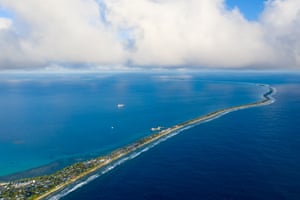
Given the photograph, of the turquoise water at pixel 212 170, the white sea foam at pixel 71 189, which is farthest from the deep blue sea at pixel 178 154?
the white sea foam at pixel 71 189

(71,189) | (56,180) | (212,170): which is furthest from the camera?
(212,170)

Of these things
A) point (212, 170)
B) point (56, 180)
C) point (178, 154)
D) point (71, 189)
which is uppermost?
point (212, 170)

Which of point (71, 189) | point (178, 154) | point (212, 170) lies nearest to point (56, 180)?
point (71, 189)

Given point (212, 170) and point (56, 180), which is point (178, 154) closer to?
point (212, 170)

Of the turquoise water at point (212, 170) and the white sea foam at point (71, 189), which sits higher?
the turquoise water at point (212, 170)

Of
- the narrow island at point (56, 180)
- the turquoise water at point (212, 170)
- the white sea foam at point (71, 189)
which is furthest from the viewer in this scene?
the narrow island at point (56, 180)

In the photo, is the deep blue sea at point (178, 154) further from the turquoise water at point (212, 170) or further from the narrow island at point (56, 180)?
the narrow island at point (56, 180)

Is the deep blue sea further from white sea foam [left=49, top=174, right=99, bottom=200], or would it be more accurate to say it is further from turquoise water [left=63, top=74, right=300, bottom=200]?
white sea foam [left=49, top=174, right=99, bottom=200]

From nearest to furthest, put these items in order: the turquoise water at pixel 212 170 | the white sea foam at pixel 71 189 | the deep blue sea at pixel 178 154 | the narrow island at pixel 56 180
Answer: the turquoise water at pixel 212 170 → the deep blue sea at pixel 178 154 → the white sea foam at pixel 71 189 → the narrow island at pixel 56 180

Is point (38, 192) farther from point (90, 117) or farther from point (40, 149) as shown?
point (90, 117)

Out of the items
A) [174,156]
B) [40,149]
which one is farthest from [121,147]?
[40,149]

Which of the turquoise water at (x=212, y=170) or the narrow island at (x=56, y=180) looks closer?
the turquoise water at (x=212, y=170)
